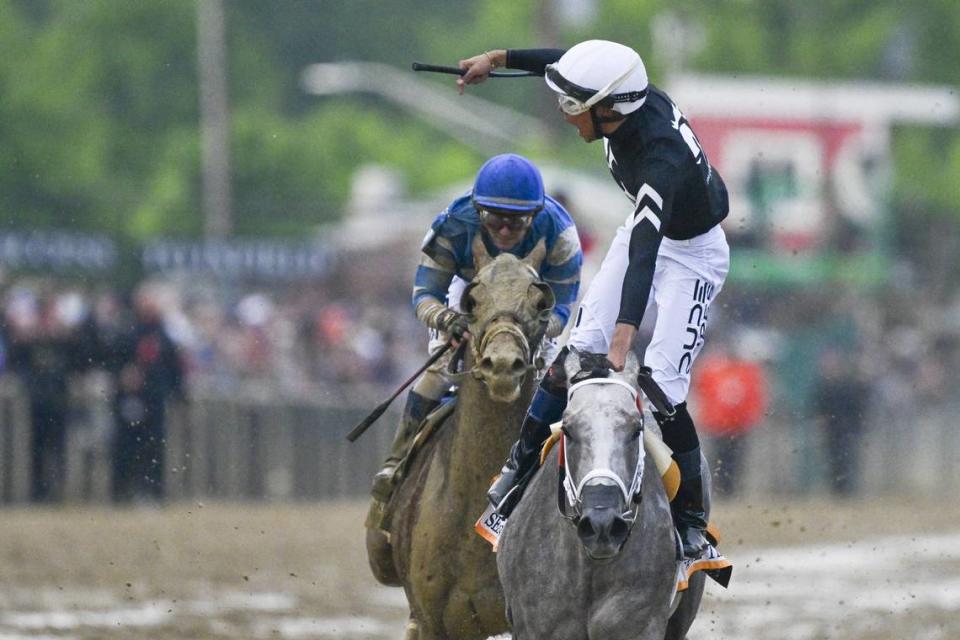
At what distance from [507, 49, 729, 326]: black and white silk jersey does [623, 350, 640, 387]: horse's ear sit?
0.18 m

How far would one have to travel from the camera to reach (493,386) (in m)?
8.24

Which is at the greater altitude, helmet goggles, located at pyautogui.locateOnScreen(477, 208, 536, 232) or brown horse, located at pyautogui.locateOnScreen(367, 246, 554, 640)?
helmet goggles, located at pyautogui.locateOnScreen(477, 208, 536, 232)

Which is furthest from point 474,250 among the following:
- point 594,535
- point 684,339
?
point 594,535

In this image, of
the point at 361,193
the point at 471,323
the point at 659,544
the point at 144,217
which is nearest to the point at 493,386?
the point at 471,323

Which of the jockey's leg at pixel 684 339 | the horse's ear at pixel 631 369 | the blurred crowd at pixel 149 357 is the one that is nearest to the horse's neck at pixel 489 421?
the jockey's leg at pixel 684 339

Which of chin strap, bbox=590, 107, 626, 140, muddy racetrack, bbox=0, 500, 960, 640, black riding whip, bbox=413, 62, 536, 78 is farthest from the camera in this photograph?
muddy racetrack, bbox=0, 500, 960, 640

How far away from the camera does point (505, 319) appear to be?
827 cm

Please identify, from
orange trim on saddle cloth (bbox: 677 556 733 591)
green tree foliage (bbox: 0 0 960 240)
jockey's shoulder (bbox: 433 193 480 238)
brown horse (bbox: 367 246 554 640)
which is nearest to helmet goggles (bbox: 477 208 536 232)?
brown horse (bbox: 367 246 554 640)

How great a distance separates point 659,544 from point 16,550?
10.2 meters

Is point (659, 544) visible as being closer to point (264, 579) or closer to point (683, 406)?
point (683, 406)

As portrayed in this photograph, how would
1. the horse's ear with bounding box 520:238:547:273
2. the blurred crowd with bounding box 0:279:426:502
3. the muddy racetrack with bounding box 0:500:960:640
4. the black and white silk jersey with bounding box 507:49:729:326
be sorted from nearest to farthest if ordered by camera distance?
the black and white silk jersey with bounding box 507:49:729:326, the horse's ear with bounding box 520:238:547:273, the muddy racetrack with bounding box 0:500:960:640, the blurred crowd with bounding box 0:279:426:502

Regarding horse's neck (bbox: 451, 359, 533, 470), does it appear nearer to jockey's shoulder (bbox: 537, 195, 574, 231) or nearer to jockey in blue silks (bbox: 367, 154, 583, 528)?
jockey in blue silks (bbox: 367, 154, 583, 528)

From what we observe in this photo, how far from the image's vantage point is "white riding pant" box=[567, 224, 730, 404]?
8102 mm

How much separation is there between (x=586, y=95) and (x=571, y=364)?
1.06 m
